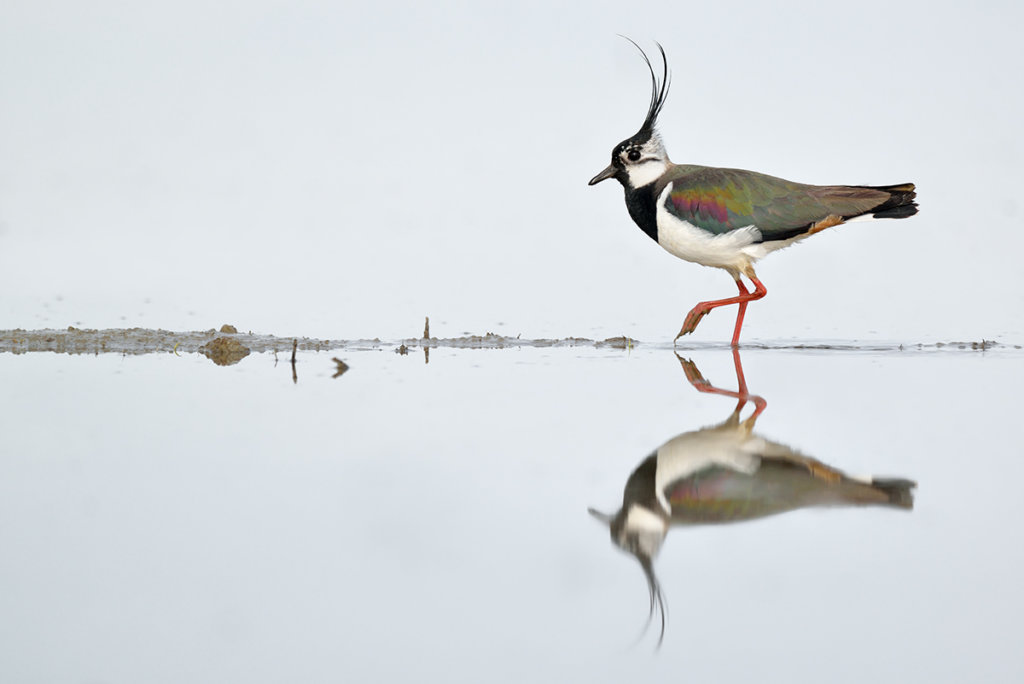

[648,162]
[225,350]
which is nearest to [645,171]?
[648,162]

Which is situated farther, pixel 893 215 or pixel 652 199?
pixel 652 199

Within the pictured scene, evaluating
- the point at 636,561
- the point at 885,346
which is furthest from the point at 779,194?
the point at 636,561

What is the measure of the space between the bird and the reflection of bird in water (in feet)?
11.0

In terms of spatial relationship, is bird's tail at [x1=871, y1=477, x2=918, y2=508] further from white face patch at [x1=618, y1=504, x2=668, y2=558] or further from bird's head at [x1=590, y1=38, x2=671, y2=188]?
bird's head at [x1=590, y1=38, x2=671, y2=188]

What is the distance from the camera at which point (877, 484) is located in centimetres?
362

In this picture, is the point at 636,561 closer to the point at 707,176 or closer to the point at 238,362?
the point at 238,362

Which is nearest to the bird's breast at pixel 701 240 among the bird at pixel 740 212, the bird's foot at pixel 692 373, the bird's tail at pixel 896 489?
the bird at pixel 740 212

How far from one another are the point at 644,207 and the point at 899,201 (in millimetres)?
1687

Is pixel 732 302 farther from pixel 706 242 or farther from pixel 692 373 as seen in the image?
pixel 692 373

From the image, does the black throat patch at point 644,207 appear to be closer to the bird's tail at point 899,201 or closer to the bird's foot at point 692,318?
the bird's foot at point 692,318

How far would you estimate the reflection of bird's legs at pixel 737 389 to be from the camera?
16.3 feet

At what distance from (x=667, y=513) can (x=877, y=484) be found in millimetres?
723

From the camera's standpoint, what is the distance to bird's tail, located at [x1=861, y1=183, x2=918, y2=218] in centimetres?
718

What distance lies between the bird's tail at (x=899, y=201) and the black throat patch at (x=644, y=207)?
144 cm
